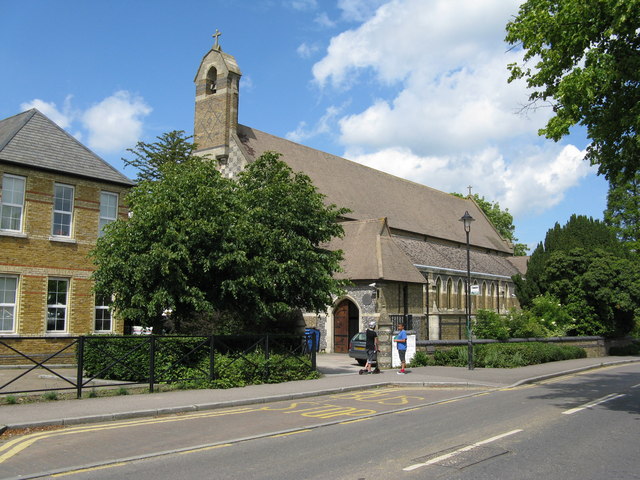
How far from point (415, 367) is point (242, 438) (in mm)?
14001

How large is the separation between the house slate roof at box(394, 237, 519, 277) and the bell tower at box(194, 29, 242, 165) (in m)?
13.4

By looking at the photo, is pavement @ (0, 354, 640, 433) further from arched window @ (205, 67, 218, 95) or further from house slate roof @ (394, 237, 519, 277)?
arched window @ (205, 67, 218, 95)

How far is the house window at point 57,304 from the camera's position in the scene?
20.8 meters

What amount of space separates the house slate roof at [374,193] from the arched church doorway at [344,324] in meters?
6.60

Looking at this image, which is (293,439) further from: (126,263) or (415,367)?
(415,367)

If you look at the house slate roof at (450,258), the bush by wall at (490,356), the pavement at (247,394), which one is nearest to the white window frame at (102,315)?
the pavement at (247,394)

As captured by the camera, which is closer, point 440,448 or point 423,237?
point 440,448

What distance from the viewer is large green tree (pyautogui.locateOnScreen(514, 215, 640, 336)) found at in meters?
32.2

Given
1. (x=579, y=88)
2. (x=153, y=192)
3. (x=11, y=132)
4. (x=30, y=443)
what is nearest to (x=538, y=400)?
(x=579, y=88)

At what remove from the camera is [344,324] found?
105 ft

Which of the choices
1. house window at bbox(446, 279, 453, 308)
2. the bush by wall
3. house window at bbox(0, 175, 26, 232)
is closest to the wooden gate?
the bush by wall

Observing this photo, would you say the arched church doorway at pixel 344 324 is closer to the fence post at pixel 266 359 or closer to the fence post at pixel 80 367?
the fence post at pixel 266 359

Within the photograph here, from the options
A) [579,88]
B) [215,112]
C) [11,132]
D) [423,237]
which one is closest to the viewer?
[579,88]

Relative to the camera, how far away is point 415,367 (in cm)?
2200
